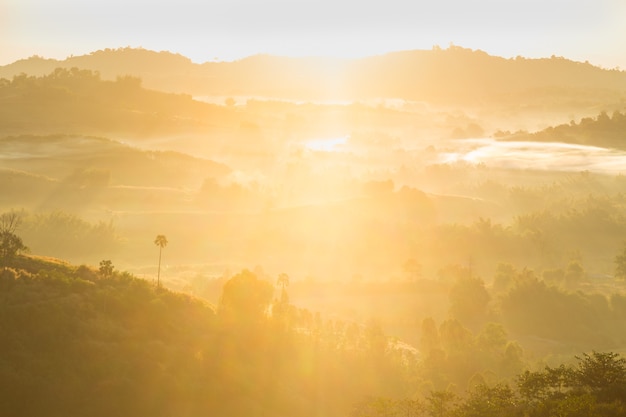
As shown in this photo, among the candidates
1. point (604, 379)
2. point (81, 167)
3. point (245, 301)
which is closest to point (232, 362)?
point (245, 301)

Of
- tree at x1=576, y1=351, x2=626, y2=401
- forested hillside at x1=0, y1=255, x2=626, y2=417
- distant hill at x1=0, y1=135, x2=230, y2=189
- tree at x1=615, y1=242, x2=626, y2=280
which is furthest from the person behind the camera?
distant hill at x1=0, y1=135, x2=230, y2=189

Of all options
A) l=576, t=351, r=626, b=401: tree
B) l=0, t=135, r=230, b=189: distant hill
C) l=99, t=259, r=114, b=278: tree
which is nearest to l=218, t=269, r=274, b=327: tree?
l=99, t=259, r=114, b=278: tree

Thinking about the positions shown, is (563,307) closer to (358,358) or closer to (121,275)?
(358,358)

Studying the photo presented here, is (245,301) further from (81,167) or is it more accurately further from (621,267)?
(81,167)

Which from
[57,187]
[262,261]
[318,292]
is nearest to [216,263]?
[262,261]

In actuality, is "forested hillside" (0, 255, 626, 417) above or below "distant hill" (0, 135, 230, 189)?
below

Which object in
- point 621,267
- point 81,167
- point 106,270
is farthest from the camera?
point 81,167

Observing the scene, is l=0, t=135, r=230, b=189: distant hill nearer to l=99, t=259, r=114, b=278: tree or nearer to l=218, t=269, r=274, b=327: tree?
l=99, t=259, r=114, b=278: tree

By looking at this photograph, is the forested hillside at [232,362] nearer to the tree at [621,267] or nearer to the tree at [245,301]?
the tree at [245,301]

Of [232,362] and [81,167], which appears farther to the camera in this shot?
[81,167]

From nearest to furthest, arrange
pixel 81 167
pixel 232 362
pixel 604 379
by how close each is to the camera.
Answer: pixel 604 379, pixel 232 362, pixel 81 167

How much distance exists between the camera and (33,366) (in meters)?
51.4

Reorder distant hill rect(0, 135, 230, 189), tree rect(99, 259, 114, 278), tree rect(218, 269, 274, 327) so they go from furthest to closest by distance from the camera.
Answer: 1. distant hill rect(0, 135, 230, 189)
2. tree rect(218, 269, 274, 327)
3. tree rect(99, 259, 114, 278)

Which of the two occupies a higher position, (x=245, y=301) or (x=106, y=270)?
(x=106, y=270)
